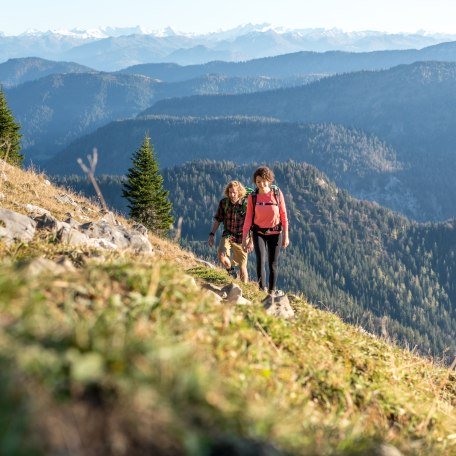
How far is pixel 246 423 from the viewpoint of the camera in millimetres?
2846

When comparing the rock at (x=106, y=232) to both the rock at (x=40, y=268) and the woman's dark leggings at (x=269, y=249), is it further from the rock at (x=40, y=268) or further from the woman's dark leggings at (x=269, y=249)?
the rock at (x=40, y=268)

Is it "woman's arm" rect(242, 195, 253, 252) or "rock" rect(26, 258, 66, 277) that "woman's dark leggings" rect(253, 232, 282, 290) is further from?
"rock" rect(26, 258, 66, 277)

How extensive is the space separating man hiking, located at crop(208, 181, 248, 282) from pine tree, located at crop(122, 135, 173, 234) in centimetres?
3524

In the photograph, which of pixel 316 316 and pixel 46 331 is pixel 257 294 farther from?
pixel 46 331

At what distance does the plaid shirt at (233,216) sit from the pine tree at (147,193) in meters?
35.7

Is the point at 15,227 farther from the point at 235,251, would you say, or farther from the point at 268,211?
the point at 235,251

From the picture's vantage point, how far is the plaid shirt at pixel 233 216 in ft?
43.4

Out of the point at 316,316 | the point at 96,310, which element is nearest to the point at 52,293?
the point at 96,310

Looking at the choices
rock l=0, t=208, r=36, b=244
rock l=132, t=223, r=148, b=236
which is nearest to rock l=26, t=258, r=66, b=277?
rock l=0, t=208, r=36, b=244

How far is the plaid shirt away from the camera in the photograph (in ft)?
43.4

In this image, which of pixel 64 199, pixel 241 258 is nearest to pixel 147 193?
pixel 64 199

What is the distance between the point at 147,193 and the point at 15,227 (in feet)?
138

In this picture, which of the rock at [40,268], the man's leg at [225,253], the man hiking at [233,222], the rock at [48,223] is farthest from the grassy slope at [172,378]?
the man's leg at [225,253]

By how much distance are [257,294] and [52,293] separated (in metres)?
7.14
